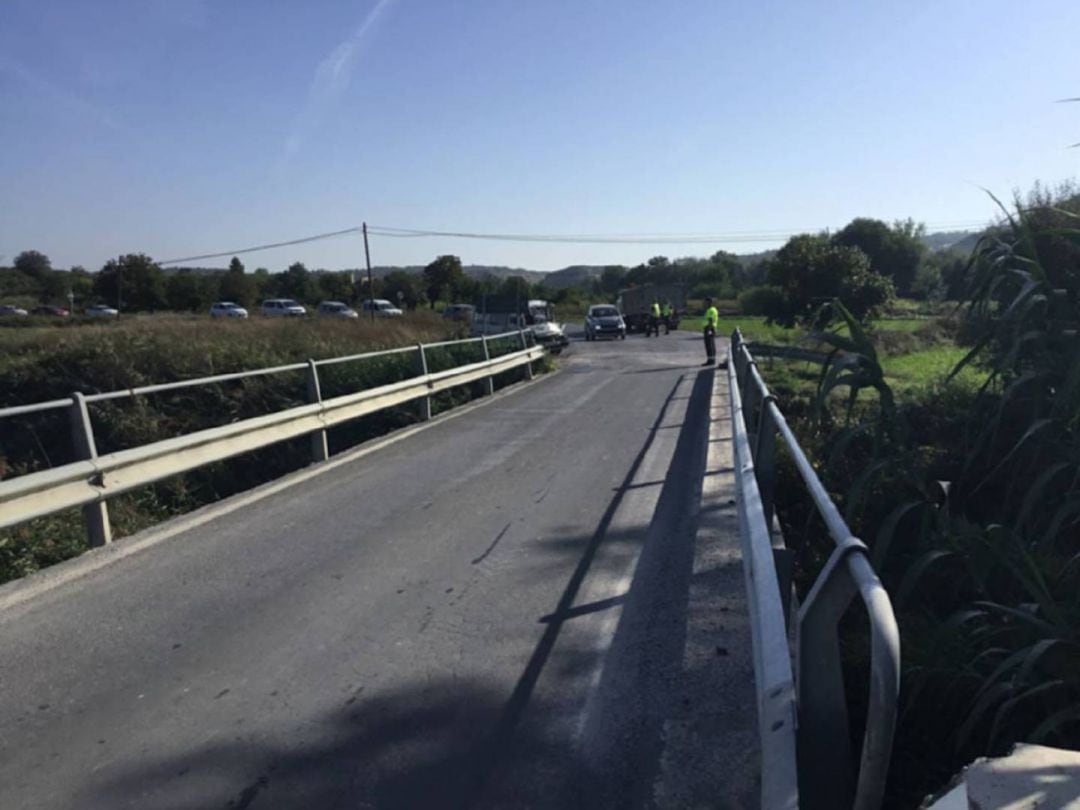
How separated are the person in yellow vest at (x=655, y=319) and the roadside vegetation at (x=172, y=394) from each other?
18.0m

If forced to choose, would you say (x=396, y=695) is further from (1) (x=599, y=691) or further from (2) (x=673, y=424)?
(2) (x=673, y=424)

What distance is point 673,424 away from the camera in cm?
1270

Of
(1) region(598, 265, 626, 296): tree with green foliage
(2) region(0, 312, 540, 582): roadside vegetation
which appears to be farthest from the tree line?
(2) region(0, 312, 540, 582): roadside vegetation

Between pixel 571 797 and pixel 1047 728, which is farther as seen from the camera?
pixel 571 797

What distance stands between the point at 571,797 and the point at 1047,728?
1.62 meters

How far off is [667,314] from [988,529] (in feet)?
142

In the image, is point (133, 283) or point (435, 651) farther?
point (133, 283)

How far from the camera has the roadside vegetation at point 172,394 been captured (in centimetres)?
1082

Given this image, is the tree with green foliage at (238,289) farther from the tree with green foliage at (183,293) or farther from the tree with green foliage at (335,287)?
the tree with green foliage at (335,287)

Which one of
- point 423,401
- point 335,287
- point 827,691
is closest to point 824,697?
point 827,691

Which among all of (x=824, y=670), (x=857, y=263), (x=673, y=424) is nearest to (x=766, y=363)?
(x=673, y=424)

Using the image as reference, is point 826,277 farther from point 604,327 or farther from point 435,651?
point 435,651

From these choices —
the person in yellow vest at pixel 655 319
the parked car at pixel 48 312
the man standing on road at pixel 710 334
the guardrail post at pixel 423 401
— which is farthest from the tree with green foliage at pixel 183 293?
the guardrail post at pixel 423 401

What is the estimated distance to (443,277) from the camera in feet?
287
